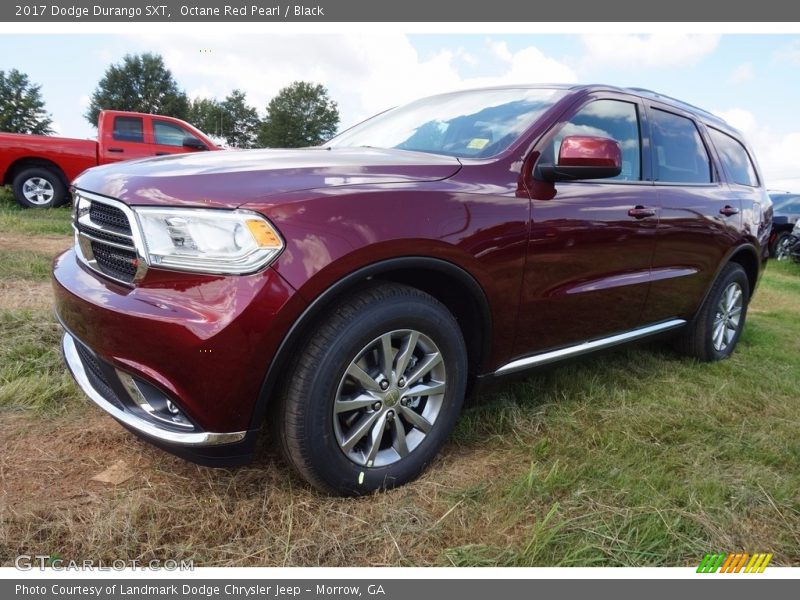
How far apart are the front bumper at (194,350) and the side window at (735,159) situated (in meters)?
3.62

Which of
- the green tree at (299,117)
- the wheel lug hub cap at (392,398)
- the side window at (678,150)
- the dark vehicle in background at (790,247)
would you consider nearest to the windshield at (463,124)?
the side window at (678,150)

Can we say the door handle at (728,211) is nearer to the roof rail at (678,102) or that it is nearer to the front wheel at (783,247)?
the roof rail at (678,102)

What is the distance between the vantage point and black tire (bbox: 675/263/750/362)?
3781 millimetres

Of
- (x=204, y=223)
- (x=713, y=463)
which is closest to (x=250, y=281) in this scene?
(x=204, y=223)

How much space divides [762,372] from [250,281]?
368cm

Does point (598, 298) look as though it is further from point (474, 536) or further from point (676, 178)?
point (474, 536)

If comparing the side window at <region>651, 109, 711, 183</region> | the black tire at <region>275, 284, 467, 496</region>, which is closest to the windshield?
the black tire at <region>275, 284, 467, 496</region>

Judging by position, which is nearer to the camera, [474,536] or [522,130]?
[474,536]

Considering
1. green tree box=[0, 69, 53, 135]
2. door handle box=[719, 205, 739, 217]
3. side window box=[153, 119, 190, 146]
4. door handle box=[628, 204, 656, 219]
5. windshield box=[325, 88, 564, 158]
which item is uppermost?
green tree box=[0, 69, 53, 135]

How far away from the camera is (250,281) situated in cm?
166

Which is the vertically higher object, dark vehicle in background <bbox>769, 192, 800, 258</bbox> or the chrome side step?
dark vehicle in background <bbox>769, 192, 800, 258</bbox>

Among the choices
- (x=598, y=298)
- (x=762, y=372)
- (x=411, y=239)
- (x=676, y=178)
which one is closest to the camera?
(x=411, y=239)

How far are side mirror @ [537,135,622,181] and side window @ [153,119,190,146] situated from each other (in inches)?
334

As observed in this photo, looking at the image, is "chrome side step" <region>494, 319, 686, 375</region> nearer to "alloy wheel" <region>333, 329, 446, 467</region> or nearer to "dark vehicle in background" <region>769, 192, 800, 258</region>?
"alloy wheel" <region>333, 329, 446, 467</region>
